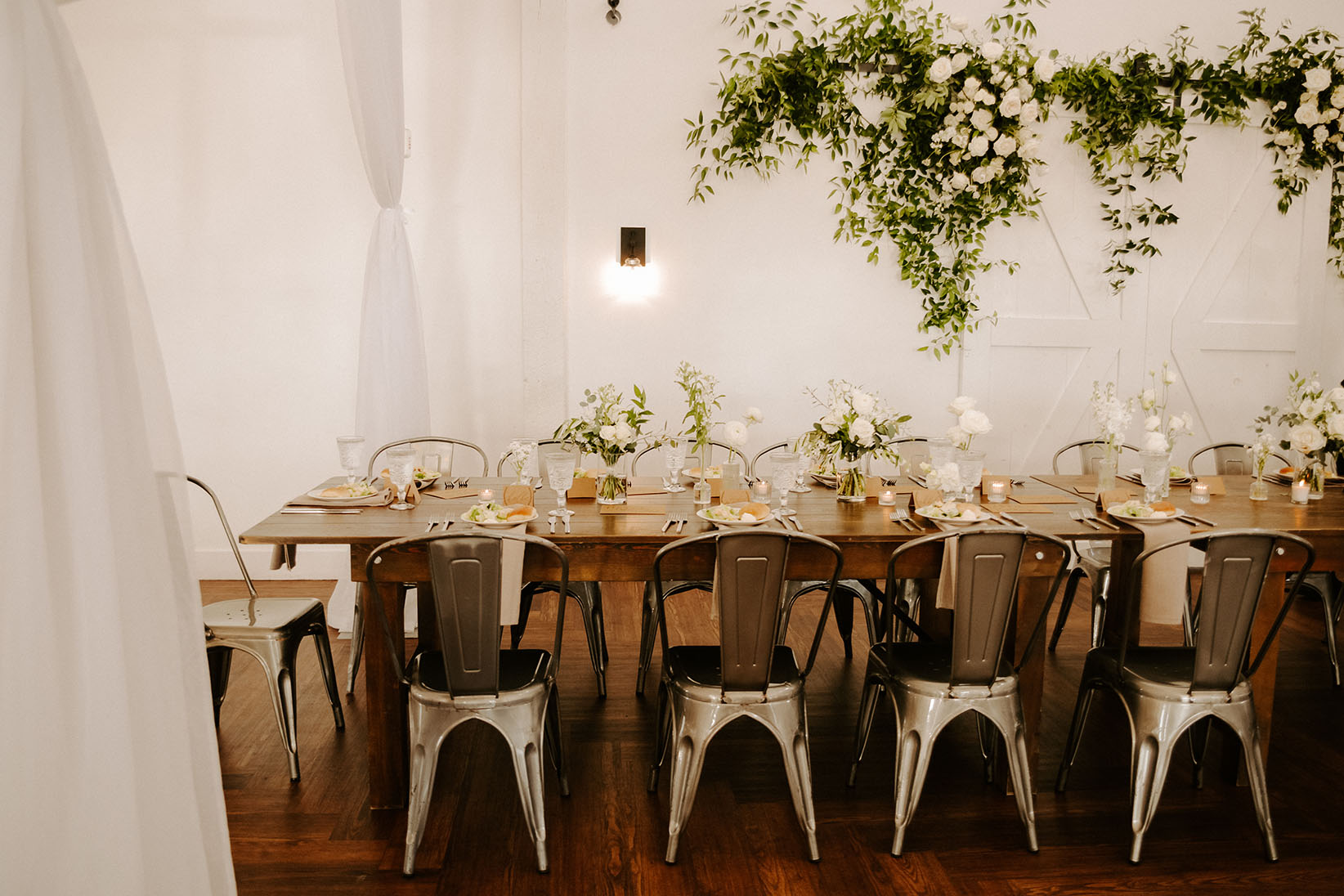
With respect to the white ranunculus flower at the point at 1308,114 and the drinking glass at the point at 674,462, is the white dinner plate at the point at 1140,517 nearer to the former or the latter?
the drinking glass at the point at 674,462

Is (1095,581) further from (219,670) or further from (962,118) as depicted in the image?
(219,670)

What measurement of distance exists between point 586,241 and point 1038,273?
251 cm

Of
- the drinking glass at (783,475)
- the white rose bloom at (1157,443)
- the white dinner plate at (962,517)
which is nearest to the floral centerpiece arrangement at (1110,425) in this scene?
the white rose bloom at (1157,443)

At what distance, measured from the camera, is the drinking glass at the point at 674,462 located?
3229mm

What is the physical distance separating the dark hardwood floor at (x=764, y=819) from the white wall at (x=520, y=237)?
1956mm

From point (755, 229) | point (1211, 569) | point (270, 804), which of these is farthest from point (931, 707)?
point (755, 229)

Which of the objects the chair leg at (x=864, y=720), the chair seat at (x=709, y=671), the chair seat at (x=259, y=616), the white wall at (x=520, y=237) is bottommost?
the chair leg at (x=864, y=720)

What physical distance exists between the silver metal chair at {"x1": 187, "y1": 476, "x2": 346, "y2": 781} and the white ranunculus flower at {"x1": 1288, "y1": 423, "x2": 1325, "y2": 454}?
351 centimetres

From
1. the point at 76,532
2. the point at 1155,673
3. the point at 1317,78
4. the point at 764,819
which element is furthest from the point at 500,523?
the point at 1317,78

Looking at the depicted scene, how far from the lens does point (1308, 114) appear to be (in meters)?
4.80

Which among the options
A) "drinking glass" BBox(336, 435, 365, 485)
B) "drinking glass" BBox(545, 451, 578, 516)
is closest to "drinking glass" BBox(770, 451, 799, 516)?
"drinking glass" BBox(545, 451, 578, 516)

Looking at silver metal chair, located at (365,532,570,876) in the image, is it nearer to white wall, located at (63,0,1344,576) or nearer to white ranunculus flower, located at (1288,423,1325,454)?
white wall, located at (63,0,1344,576)

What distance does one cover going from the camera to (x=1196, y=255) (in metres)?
5.00

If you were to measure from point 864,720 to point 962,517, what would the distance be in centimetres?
71
